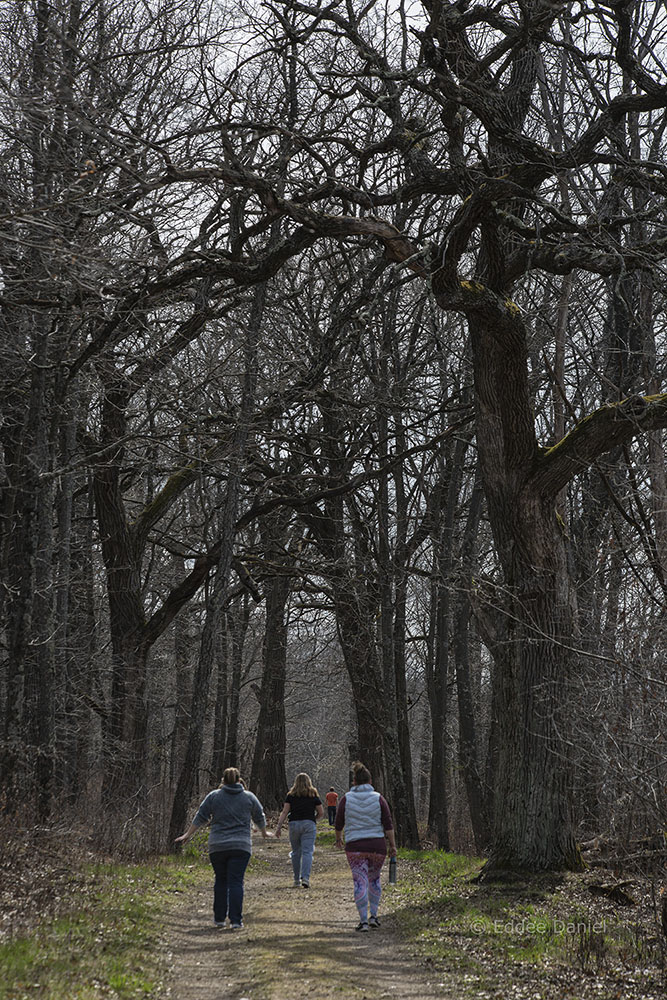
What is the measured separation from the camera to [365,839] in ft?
31.9

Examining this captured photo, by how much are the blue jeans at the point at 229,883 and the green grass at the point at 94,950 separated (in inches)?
26.8

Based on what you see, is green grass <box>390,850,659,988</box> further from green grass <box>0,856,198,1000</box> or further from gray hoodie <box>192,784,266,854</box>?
green grass <box>0,856,198,1000</box>

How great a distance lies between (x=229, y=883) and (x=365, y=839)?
148cm

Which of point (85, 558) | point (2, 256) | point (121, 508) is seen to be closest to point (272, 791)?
point (85, 558)

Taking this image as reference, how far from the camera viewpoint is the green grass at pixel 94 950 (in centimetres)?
624

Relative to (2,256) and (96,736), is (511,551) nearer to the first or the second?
(2,256)

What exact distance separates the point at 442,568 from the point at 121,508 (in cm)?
699

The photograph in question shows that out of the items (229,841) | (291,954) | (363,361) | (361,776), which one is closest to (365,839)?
(361,776)

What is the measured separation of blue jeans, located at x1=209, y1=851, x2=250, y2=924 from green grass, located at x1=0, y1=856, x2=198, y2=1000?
68cm

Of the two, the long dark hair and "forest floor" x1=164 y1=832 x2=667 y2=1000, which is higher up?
the long dark hair

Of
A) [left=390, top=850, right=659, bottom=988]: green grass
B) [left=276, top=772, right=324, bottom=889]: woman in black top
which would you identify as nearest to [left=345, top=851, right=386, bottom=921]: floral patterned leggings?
[left=390, top=850, right=659, bottom=988]: green grass

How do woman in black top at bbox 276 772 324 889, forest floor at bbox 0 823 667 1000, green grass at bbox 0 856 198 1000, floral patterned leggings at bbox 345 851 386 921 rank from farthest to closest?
1. woman in black top at bbox 276 772 324 889
2. floral patterned leggings at bbox 345 851 386 921
3. forest floor at bbox 0 823 667 1000
4. green grass at bbox 0 856 198 1000

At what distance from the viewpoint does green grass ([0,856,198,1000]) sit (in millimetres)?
6242

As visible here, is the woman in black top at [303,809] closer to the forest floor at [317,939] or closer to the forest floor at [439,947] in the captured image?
the forest floor at [317,939]
